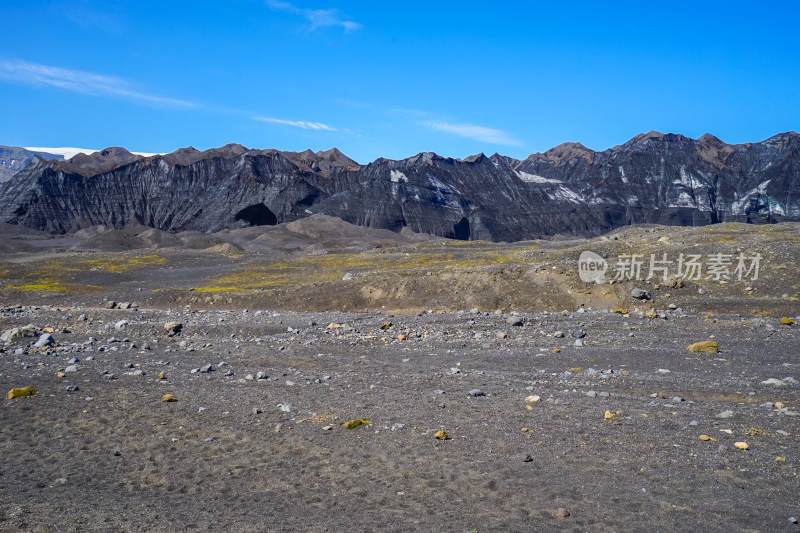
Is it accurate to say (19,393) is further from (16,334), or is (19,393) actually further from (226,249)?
(226,249)

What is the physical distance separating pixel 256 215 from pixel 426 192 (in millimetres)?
39675

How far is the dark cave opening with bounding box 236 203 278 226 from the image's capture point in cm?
12850

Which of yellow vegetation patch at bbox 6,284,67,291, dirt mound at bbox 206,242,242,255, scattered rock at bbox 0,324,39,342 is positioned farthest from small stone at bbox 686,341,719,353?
dirt mound at bbox 206,242,242,255

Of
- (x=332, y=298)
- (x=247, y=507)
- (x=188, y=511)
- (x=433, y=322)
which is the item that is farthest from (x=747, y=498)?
(x=332, y=298)

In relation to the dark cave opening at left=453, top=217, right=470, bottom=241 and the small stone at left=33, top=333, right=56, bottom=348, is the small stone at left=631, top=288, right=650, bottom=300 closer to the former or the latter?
the small stone at left=33, top=333, right=56, bottom=348

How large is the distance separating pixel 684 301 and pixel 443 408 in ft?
59.9

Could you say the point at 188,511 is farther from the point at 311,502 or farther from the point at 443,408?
the point at 443,408

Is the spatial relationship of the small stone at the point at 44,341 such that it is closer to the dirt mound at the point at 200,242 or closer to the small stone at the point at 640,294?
the small stone at the point at 640,294

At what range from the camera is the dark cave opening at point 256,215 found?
5059 inches

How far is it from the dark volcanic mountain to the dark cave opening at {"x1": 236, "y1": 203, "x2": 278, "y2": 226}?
10.4 inches

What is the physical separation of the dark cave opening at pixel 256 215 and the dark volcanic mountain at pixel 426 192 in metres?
0.26

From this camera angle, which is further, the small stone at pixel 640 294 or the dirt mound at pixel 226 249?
the dirt mound at pixel 226 249

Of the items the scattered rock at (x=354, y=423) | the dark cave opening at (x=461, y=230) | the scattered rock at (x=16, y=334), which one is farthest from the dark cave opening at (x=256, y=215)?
the scattered rock at (x=354, y=423)

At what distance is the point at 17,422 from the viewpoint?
9.41 metres
